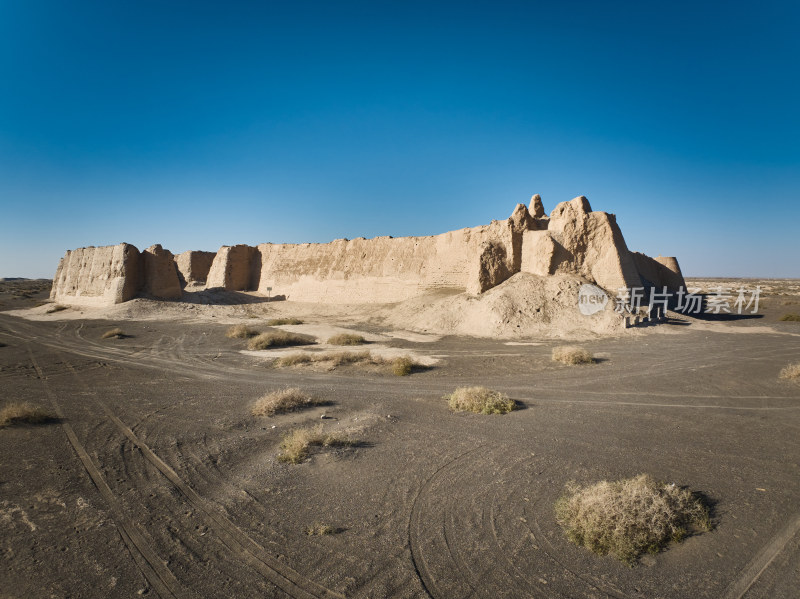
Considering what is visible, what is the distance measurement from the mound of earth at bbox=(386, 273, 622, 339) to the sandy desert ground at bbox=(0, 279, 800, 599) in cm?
723

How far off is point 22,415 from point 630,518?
9.76 metres


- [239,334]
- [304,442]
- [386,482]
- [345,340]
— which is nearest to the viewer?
[386,482]

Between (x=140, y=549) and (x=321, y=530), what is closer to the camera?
(x=140, y=549)

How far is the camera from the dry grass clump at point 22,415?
7113 millimetres

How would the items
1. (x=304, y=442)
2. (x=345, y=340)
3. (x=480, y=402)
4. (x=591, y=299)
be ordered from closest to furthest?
(x=304, y=442)
(x=480, y=402)
(x=345, y=340)
(x=591, y=299)

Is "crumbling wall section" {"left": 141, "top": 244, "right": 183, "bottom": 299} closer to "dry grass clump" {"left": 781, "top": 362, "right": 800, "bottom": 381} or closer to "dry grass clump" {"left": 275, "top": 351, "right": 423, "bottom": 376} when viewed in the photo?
"dry grass clump" {"left": 275, "top": 351, "right": 423, "bottom": 376}

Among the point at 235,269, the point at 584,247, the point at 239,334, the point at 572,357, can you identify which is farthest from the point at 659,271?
the point at 235,269

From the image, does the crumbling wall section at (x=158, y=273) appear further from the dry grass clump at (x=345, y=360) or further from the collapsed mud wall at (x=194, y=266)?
the dry grass clump at (x=345, y=360)

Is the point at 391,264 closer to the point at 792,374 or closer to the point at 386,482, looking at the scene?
the point at 792,374

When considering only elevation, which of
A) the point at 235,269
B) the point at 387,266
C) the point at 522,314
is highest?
the point at 235,269

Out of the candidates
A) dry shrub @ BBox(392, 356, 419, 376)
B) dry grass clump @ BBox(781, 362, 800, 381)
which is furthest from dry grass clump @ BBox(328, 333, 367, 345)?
dry grass clump @ BBox(781, 362, 800, 381)

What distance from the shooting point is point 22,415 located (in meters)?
7.27

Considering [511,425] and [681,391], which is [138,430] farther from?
[681,391]

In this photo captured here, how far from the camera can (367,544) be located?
4086mm
